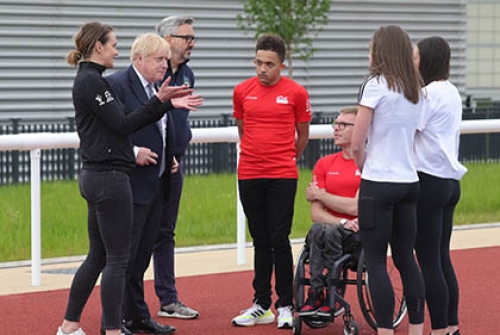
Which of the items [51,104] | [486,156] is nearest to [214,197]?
[486,156]

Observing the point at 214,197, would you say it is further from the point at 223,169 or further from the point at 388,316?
the point at 388,316

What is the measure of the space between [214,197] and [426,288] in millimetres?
8860

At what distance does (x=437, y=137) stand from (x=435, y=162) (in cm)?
14

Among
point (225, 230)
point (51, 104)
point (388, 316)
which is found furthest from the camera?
point (51, 104)

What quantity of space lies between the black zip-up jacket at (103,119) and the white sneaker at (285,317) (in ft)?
5.29

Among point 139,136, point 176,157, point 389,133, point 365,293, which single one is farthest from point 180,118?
point 389,133

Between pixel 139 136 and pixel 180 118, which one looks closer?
pixel 139 136

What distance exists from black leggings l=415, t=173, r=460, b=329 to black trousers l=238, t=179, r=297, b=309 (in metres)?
1.19

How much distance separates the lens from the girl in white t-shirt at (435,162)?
6.61 metres

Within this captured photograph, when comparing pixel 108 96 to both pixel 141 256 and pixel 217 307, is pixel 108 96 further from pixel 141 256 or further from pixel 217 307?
pixel 217 307

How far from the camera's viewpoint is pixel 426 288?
6738mm

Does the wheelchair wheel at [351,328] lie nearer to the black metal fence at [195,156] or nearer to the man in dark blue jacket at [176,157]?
the man in dark blue jacket at [176,157]

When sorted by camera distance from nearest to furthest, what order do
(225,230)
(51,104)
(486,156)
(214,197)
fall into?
(225,230)
(214,197)
(486,156)
(51,104)

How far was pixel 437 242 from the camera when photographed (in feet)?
22.0
